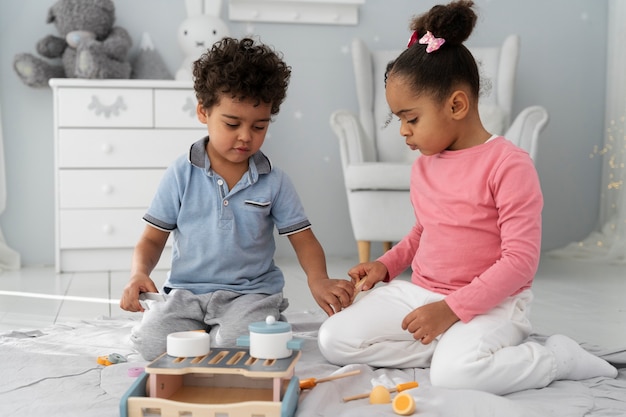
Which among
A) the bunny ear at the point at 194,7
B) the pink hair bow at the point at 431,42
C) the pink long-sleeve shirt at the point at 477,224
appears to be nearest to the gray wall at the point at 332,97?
the bunny ear at the point at 194,7

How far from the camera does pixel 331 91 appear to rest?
10.0 ft

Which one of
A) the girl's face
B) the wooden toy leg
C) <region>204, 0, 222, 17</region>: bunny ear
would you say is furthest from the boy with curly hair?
<region>204, 0, 222, 17</region>: bunny ear

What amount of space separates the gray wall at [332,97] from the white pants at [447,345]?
175 centimetres

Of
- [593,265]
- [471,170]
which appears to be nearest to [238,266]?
[471,170]

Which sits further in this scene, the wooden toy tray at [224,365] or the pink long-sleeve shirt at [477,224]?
the pink long-sleeve shirt at [477,224]

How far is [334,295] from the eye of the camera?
1295 mm

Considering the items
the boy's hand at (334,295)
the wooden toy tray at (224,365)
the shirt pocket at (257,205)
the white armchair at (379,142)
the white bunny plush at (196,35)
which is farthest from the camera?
the white bunny plush at (196,35)

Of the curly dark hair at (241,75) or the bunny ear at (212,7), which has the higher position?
the bunny ear at (212,7)

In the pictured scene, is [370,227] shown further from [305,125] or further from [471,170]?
[471,170]

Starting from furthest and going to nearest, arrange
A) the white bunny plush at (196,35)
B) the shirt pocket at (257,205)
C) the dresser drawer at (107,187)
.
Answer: the white bunny plush at (196,35) → the dresser drawer at (107,187) → the shirt pocket at (257,205)

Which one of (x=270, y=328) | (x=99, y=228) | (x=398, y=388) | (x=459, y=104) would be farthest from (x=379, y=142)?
(x=270, y=328)

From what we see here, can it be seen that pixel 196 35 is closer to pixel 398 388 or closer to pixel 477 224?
pixel 477 224

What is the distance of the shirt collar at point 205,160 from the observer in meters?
1.40

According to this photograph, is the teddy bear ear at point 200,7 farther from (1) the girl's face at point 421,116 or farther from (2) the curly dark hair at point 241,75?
(1) the girl's face at point 421,116
